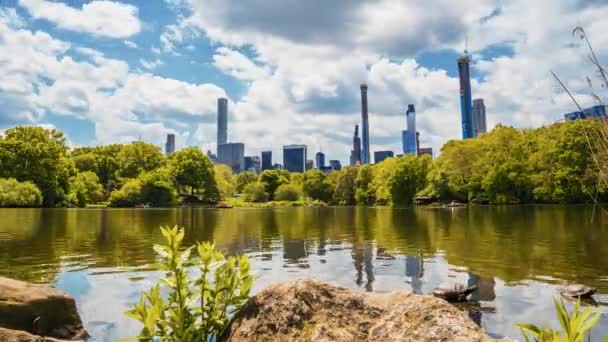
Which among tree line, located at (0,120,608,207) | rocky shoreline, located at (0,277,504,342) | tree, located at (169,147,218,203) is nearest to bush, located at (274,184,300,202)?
tree line, located at (0,120,608,207)

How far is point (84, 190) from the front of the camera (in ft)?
366

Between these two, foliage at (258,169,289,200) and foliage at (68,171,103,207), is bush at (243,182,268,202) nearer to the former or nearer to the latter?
foliage at (258,169,289,200)

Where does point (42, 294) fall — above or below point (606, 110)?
below

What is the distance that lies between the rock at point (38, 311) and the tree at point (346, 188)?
145827 millimetres

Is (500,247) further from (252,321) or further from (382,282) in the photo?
(252,321)

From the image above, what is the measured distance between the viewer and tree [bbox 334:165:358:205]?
154 m

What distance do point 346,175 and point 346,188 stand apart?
4.82 meters

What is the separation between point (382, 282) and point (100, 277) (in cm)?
990

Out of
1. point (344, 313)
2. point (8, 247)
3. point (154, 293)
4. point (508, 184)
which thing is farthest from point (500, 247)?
point (508, 184)

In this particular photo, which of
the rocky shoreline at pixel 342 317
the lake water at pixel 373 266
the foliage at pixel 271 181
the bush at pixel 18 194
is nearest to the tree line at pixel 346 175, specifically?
the bush at pixel 18 194

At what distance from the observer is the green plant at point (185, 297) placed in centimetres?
375

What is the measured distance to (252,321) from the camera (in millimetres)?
4461

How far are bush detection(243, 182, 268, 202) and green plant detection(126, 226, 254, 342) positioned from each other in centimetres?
15734

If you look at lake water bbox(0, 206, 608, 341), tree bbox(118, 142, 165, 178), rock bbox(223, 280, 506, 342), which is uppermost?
tree bbox(118, 142, 165, 178)
